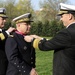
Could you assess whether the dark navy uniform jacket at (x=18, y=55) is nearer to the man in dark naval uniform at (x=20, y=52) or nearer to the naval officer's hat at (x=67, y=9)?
the man in dark naval uniform at (x=20, y=52)

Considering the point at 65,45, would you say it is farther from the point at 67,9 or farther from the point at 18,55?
the point at 18,55

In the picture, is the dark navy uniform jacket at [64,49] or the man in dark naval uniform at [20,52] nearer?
the dark navy uniform jacket at [64,49]

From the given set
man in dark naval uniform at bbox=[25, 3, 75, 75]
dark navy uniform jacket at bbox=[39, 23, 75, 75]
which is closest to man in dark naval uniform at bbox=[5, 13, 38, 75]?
man in dark naval uniform at bbox=[25, 3, 75, 75]

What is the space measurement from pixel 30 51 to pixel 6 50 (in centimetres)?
43

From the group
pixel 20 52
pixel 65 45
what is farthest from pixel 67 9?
pixel 20 52

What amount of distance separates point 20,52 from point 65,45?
1.07 m

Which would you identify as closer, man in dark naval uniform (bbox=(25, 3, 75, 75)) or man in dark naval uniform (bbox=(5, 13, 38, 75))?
man in dark naval uniform (bbox=(25, 3, 75, 75))

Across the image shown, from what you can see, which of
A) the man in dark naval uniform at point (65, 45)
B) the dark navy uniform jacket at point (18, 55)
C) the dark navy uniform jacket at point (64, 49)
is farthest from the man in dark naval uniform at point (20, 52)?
the dark navy uniform jacket at point (64, 49)

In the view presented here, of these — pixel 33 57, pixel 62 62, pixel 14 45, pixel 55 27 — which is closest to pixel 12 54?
pixel 14 45

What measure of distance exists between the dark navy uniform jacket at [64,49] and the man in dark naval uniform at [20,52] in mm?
748

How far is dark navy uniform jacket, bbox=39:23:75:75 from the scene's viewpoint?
4086 mm

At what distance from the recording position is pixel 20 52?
16.1ft

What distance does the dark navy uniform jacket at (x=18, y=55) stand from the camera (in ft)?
15.7

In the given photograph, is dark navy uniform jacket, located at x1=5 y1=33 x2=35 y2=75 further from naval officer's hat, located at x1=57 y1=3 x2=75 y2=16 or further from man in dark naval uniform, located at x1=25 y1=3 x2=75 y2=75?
naval officer's hat, located at x1=57 y1=3 x2=75 y2=16
